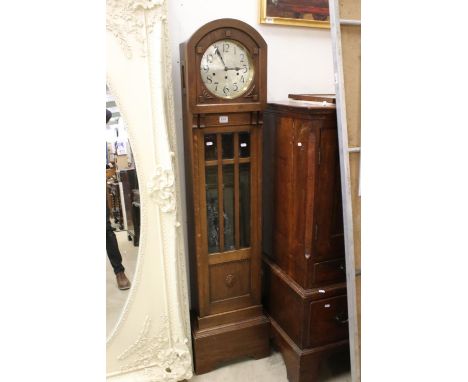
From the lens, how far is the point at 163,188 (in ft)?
5.05

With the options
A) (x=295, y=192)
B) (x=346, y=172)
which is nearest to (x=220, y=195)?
(x=295, y=192)

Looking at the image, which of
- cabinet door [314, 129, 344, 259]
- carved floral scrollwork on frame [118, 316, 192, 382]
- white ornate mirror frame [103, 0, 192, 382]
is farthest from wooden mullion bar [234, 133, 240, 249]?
carved floral scrollwork on frame [118, 316, 192, 382]

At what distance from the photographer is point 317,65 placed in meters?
2.00

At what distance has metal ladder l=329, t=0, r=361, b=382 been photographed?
1.38 m

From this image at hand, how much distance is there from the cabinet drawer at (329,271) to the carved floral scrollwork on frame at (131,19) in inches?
Result: 45.6

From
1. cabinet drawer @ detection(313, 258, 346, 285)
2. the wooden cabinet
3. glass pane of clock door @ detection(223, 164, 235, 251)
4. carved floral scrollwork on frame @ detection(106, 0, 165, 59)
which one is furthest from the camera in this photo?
glass pane of clock door @ detection(223, 164, 235, 251)

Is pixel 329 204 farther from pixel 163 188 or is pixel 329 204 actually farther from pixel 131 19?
pixel 131 19

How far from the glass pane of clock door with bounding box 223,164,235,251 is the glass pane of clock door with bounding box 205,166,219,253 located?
47mm

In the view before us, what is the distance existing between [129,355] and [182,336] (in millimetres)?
250

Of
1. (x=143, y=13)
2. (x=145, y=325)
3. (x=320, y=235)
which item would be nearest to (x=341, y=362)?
(x=320, y=235)

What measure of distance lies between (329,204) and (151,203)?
76cm

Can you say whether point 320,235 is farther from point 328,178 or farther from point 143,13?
point 143,13

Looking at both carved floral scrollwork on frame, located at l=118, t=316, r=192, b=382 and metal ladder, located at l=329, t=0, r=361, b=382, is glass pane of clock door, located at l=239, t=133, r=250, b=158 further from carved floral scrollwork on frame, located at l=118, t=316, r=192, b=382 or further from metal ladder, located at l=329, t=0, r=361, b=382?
carved floral scrollwork on frame, located at l=118, t=316, r=192, b=382

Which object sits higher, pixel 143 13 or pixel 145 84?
pixel 143 13
